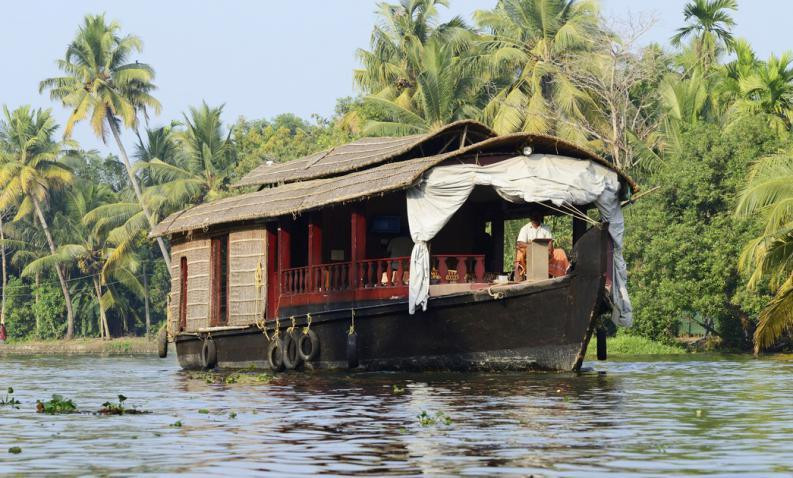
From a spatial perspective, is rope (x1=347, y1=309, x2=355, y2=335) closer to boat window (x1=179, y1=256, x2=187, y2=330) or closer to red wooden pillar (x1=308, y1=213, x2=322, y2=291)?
red wooden pillar (x1=308, y1=213, x2=322, y2=291)

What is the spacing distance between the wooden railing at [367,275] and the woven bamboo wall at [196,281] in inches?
83.2

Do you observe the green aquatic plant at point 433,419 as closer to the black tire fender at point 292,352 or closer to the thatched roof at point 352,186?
the thatched roof at point 352,186

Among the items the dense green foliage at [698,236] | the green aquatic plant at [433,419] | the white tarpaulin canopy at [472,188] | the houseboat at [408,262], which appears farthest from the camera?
the dense green foliage at [698,236]

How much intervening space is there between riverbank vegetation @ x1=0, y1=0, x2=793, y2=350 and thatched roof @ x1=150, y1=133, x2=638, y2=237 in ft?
16.3

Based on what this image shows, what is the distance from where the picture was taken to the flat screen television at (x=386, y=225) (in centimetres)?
1800

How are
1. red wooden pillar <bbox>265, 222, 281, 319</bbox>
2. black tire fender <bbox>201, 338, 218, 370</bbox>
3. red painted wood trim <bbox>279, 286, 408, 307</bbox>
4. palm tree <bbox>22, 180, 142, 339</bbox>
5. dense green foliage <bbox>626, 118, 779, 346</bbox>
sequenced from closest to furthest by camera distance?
1. red painted wood trim <bbox>279, 286, 408, 307</bbox>
2. red wooden pillar <bbox>265, 222, 281, 319</bbox>
3. black tire fender <bbox>201, 338, 218, 370</bbox>
4. dense green foliage <bbox>626, 118, 779, 346</bbox>
5. palm tree <bbox>22, 180, 142, 339</bbox>

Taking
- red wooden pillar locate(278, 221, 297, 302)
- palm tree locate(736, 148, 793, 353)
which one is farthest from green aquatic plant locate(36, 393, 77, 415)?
palm tree locate(736, 148, 793, 353)

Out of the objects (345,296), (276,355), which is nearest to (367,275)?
(345,296)

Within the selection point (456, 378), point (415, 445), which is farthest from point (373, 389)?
point (415, 445)

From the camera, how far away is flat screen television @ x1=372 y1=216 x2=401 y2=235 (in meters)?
18.0

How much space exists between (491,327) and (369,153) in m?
4.17

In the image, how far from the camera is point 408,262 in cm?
1691

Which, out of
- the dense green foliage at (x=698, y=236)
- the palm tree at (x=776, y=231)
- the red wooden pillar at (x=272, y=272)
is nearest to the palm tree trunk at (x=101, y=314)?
the dense green foliage at (x=698, y=236)

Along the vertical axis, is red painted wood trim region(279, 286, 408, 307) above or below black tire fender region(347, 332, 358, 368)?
above
